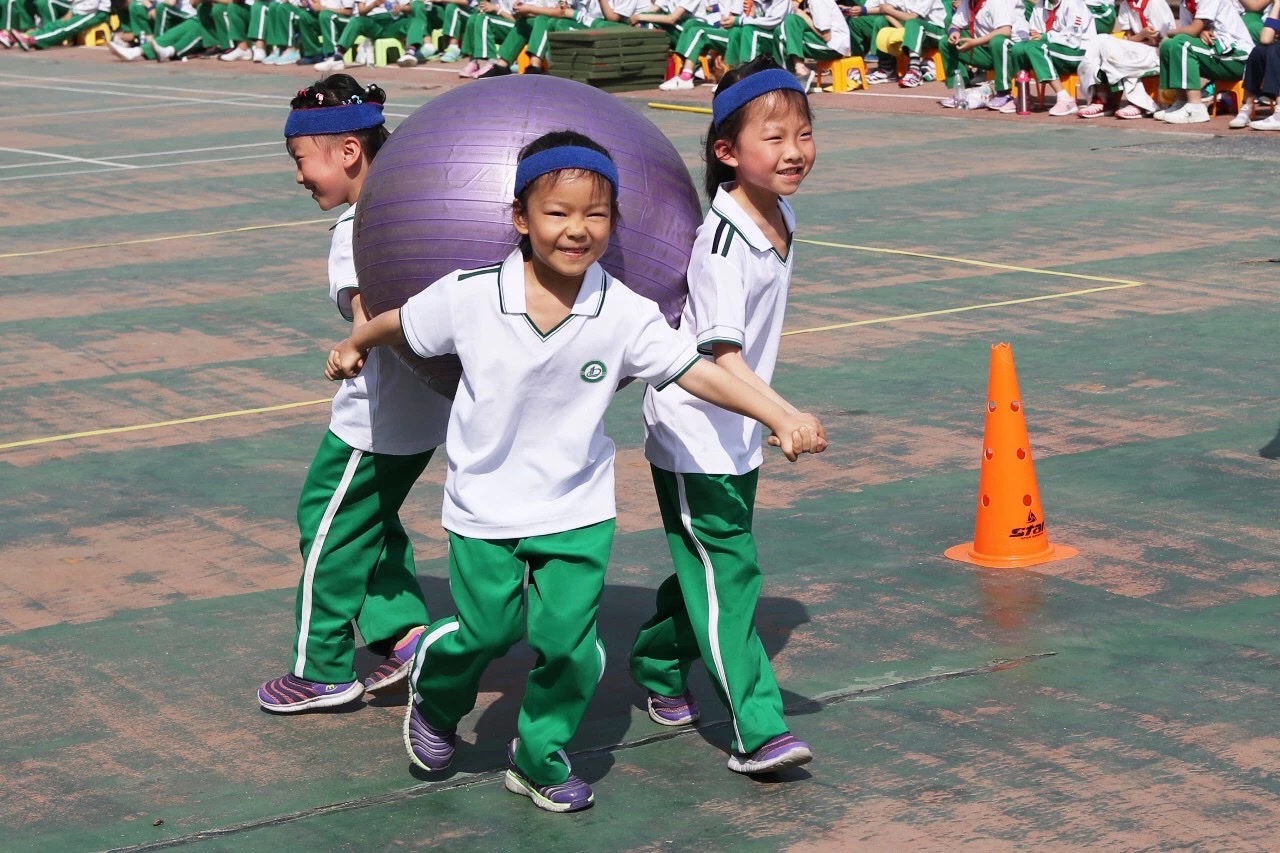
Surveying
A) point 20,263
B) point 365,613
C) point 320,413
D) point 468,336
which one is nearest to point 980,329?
point 320,413

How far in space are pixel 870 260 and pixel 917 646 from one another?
721cm

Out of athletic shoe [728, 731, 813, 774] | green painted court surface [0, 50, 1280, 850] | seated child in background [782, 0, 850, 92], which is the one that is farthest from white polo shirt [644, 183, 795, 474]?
seated child in background [782, 0, 850, 92]

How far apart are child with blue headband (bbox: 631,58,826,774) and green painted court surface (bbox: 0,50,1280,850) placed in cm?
29

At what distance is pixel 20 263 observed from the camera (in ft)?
44.6

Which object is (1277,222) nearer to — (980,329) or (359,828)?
(980,329)

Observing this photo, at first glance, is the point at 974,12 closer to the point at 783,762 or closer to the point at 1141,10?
the point at 1141,10

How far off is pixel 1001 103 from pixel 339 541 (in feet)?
57.9

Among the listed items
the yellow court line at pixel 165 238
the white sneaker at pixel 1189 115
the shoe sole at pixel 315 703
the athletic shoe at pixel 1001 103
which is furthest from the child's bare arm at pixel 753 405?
the athletic shoe at pixel 1001 103

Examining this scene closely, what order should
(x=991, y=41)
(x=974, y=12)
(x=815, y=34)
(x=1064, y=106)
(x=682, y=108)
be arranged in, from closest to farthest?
(x=1064, y=106)
(x=991, y=41)
(x=682, y=108)
(x=974, y=12)
(x=815, y=34)

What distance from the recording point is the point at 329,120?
514cm

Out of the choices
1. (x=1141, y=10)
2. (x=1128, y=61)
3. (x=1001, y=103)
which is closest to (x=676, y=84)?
(x=1001, y=103)

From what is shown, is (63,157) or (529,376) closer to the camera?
(529,376)

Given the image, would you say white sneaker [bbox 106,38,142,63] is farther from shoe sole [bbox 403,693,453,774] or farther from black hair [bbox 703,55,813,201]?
shoe sole [bbox 403,693,453,774]

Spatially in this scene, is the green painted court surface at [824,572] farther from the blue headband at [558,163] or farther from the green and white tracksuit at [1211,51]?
the green and white tracksuit at [1211,51]
